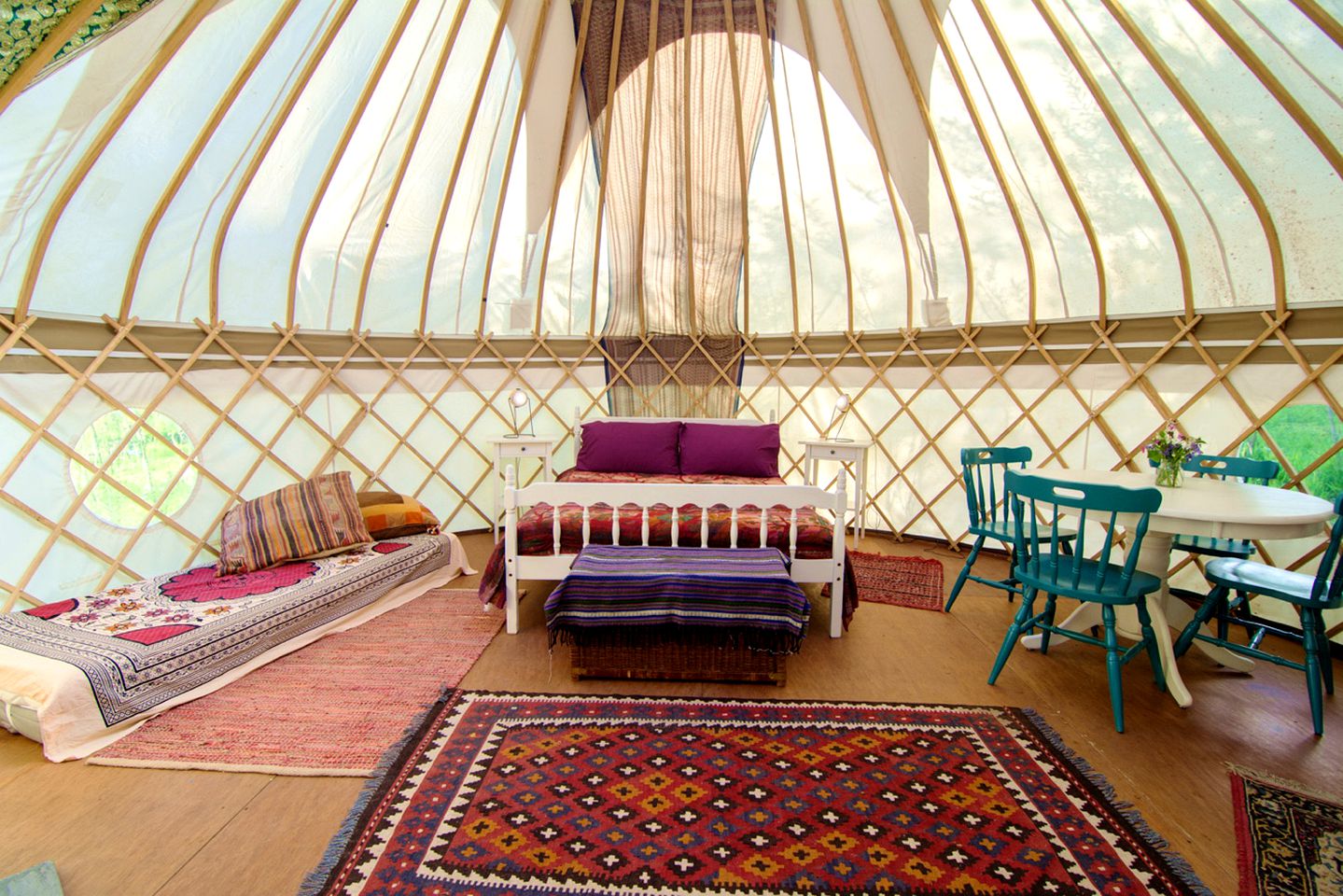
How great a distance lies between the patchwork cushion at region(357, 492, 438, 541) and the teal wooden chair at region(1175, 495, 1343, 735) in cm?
372

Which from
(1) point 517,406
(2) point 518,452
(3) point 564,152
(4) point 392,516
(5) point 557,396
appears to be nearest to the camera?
(4) point 392,516

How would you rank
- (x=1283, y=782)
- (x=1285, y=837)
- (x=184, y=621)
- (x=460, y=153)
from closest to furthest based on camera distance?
(x=1285, y=837), (x=1283, y=782), (x=184, y=621), (x=460, y=153)

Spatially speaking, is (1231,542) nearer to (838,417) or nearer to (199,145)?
(838,417)

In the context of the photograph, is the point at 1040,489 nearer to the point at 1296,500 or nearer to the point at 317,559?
the point at 1296,500

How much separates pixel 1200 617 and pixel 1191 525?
708 millimetres

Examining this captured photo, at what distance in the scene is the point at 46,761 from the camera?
2205 millimetres

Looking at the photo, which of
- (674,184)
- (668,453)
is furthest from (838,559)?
(674,184)

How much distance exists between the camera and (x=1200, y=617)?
288cm

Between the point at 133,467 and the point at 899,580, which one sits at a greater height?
the point at 133,467

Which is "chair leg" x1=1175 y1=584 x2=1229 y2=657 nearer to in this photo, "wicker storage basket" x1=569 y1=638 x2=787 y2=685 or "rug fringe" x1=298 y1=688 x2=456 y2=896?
"wicker storage basket" x1=569 y1=638 x2=787 y2=685

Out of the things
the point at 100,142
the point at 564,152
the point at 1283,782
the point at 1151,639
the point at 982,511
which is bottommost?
the point at 1283,782

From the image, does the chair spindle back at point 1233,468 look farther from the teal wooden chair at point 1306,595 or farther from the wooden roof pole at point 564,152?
the wooden roof pole at point 564,152

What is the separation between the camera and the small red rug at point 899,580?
3.79 meters

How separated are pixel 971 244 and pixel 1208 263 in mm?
1176
